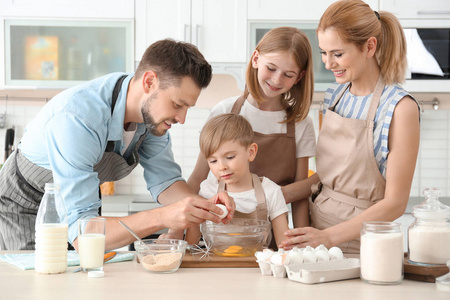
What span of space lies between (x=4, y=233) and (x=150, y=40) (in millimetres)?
1755

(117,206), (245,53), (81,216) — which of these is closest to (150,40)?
(245,53)

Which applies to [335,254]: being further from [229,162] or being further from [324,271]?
[229,162]

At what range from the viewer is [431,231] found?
1.47m

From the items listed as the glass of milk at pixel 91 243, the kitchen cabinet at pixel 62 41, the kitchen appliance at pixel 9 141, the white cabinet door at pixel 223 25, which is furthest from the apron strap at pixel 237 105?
the kitchen appliance at pixel 9 141

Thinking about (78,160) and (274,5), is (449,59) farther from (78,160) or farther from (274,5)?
(78,160)

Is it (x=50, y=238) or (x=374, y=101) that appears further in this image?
(x=374, y=101)

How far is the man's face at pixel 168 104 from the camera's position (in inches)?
77.4

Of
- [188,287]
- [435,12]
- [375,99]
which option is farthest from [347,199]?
[435,12]

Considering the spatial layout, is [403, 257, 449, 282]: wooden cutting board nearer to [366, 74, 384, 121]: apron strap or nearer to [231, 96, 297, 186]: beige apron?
[366, 74, 384, 121]: apron strap

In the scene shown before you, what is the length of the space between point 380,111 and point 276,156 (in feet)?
1.53

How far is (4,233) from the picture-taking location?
228cm

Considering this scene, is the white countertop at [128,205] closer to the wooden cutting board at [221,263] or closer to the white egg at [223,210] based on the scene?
the white egg at [223,210]

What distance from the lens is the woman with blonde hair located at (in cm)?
187

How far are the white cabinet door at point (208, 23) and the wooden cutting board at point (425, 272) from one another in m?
2.33
